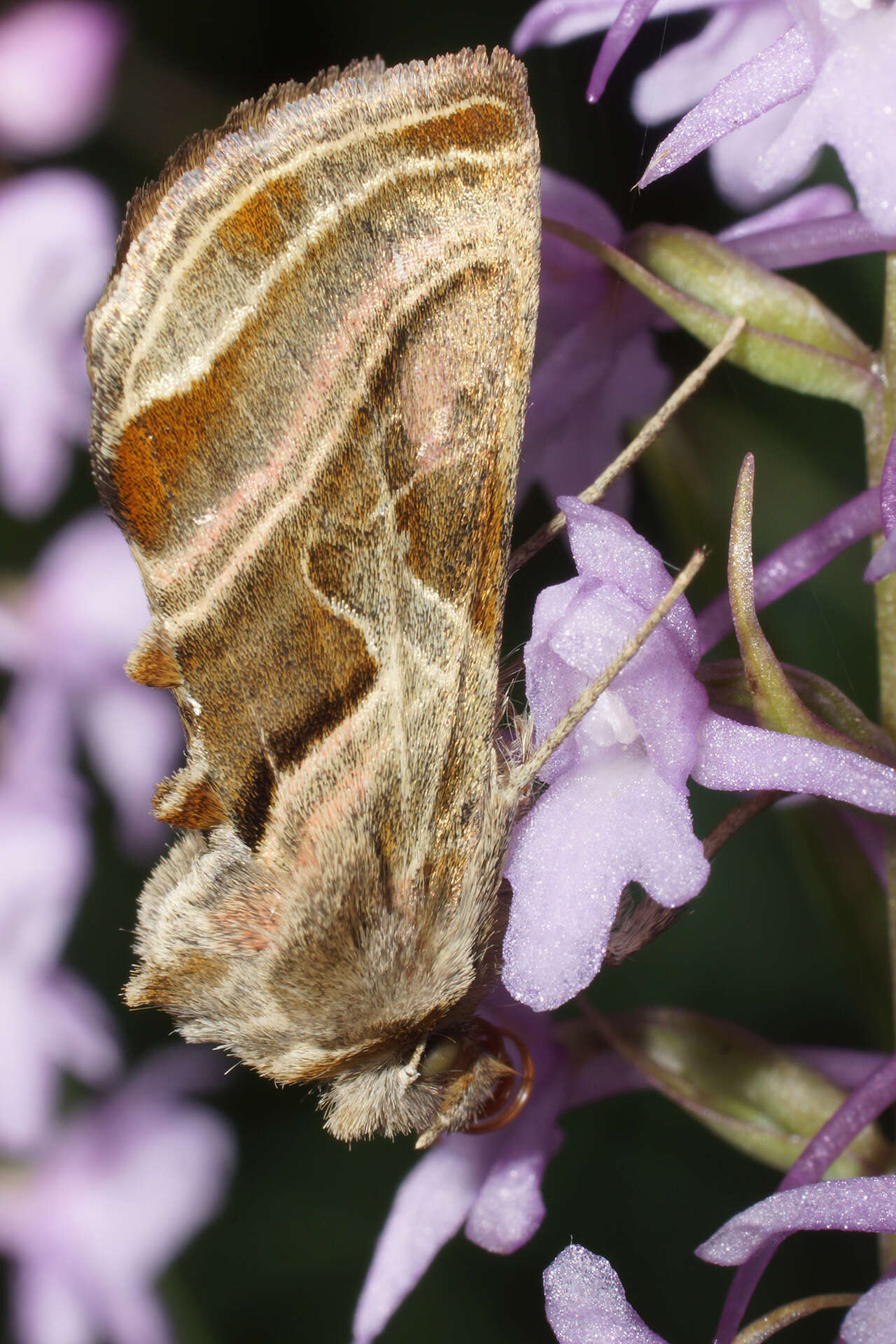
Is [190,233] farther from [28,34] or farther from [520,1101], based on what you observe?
[28,34]

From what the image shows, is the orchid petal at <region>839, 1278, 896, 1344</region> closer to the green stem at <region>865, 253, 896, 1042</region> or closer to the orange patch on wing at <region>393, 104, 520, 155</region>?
the green stem at <region>865, 253, 896, 1042</region>

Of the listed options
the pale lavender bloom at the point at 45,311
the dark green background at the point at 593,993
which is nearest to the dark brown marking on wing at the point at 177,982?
the dark green background at the point at 593,993

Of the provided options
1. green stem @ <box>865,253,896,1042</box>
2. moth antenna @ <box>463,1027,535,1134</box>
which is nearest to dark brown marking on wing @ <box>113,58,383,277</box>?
green stem @ <box>865,253,896,1042</box>

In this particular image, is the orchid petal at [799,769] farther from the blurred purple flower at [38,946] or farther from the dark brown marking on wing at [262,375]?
the blurred purple flower at [38,946]

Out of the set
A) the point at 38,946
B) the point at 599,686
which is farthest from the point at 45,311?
the point at 599,686

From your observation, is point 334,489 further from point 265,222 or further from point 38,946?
point 38,946
